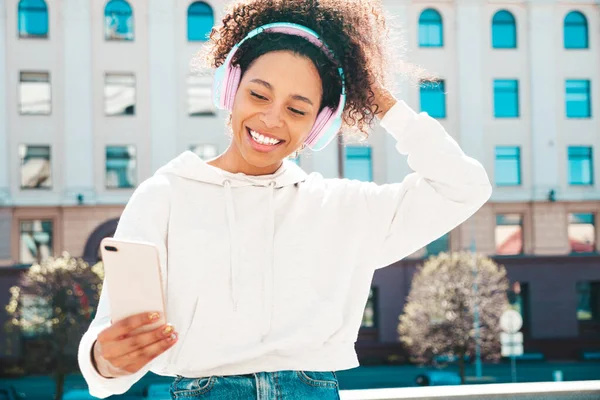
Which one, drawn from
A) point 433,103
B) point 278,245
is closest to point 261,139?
point 278,245

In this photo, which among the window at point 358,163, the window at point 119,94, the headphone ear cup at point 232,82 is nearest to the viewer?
the headphone ear cup at point 232,82

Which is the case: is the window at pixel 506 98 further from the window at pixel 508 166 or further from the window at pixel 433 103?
the window at pixel 433 103

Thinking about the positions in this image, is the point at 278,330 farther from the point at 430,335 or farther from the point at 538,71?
the point at 538,71

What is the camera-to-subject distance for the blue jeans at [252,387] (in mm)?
1861

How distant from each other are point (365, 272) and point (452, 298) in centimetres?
2044

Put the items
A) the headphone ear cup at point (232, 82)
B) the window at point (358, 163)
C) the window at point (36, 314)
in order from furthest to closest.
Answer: the window at point (358, 163), the window at point (36, 314), the headphone ear cup at point (232, 82)

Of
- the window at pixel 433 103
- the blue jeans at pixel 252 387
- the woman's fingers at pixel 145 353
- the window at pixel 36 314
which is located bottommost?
the window at pixel 36 314

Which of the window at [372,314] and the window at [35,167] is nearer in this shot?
the window at [35,167]

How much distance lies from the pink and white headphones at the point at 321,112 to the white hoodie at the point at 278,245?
0.12 meters

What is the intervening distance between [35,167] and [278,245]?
73.1ft

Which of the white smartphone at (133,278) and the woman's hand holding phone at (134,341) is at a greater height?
the white smartphone at (133,278)

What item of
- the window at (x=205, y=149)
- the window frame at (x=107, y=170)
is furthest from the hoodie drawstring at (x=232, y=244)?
the window frame at (x=107, y=170)

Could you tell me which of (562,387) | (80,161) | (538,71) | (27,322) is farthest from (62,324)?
(562,387)

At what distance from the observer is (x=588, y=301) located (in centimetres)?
2588
